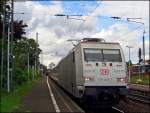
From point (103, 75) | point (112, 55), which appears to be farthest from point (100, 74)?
point (112, 55)

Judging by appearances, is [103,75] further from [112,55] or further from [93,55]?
[112,55]

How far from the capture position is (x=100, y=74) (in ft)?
76.6

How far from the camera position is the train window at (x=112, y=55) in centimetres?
2403

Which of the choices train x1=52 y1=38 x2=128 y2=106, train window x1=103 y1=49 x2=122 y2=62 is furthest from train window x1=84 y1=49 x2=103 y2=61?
train window x1=103 y1=49 x2=122 y2=62

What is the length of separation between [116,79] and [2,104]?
5.75m

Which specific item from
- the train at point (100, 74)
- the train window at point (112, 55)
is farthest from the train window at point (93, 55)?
the train window at point (112, 55)

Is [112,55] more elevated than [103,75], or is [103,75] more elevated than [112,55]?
[112,55]

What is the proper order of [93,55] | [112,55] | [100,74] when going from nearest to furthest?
1. [100,74]
2. [93,55]
3. [112,55]

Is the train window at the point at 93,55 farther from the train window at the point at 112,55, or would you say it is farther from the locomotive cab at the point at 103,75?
the train window at the point at 112,55

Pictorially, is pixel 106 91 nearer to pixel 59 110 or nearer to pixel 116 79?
pixel 116 79

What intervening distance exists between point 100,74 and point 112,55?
1476mm

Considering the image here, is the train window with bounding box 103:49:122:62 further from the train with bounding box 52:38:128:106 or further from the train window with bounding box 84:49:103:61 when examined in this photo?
the train window with bounding box 84:49:103:61

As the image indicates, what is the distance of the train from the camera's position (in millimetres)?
23203

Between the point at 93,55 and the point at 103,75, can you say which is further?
the point at 93,55
